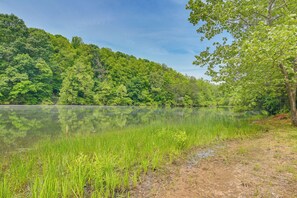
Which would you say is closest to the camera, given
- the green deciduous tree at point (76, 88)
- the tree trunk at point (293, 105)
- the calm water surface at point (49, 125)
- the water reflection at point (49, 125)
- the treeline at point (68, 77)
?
the calm water surface at point (49, 125)

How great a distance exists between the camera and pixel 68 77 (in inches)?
1539

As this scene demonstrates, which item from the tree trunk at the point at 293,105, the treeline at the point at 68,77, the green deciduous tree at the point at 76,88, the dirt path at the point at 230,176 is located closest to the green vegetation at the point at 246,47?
the tree trunk at the point at 293,105

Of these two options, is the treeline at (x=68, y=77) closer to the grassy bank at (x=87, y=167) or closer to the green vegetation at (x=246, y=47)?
the green vegetation at (x=246, y=47)

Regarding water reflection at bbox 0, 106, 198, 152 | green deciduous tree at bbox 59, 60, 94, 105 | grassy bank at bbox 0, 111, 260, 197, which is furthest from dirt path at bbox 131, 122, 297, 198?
green deciduous tree at bbox 59, 60, 94, 105

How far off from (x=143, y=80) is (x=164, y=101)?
823cm

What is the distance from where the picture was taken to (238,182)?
11.3ft

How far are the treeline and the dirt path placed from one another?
33002 mm

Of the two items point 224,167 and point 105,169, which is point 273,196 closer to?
point 224,167

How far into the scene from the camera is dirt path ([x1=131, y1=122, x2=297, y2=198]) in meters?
3.13

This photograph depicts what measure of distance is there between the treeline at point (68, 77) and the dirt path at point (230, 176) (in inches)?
1299

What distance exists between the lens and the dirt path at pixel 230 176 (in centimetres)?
313

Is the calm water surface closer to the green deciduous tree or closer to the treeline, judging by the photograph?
the treeline

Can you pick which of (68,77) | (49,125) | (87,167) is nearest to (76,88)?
(68,77)

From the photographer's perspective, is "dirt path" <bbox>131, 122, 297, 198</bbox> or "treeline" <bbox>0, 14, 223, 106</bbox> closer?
"dirt path" <bbox>131, 122, 297, 198</bbox>
